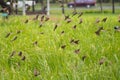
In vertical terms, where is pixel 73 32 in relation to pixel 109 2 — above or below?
above

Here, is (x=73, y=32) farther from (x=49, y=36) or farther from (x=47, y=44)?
(x=47, y=44)

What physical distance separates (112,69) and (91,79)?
20cm

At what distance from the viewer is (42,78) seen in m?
2.44

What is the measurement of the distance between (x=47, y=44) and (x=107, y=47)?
69cm

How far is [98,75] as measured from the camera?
2406 millimetres

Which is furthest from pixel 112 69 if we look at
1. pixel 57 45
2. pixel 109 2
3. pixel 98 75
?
pixel 109 2

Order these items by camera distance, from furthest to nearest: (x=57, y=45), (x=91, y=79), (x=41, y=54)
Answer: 1. (x=57, y=45)
2. (x=41, y=54)
3. (x=91, y=79)

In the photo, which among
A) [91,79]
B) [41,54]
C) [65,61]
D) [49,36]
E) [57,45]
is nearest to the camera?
[91,79]

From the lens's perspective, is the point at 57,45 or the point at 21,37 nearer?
the point at 57,45

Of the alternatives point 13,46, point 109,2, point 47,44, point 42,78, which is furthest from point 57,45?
point 109,2

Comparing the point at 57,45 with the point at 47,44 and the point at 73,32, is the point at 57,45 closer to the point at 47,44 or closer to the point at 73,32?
A: the point at 47,44

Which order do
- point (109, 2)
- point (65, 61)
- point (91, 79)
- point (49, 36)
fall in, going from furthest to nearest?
point (109, 2), point (49, 36), point (65, 61), point (91, 79)

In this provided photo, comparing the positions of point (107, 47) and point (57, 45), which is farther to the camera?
point (57, 45)

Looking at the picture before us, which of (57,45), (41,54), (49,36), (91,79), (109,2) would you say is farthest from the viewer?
(109,2)
